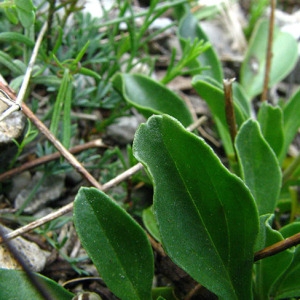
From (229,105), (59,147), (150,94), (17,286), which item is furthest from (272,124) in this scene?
(17,286)

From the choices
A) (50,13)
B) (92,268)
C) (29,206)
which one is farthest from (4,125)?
(92,268)

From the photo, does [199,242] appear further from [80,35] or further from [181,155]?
[80,35]

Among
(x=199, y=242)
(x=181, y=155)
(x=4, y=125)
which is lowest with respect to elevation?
(x=199, y=242)

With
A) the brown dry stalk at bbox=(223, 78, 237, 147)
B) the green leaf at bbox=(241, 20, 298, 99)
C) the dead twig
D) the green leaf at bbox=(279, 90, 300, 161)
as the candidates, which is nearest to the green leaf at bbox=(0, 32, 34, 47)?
the dead twig

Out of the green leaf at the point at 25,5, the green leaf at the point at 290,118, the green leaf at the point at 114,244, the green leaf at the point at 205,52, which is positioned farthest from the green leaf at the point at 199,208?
the green leaf at the point at 205,52

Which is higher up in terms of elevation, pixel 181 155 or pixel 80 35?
pixel 80 35

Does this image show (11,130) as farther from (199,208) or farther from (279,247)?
(279,247)

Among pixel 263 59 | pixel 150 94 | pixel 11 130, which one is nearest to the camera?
pixel 11 130
